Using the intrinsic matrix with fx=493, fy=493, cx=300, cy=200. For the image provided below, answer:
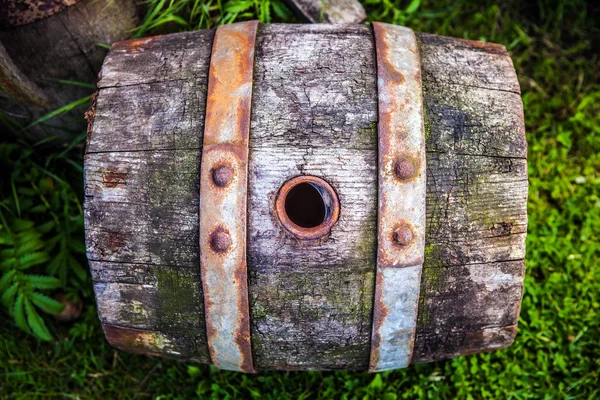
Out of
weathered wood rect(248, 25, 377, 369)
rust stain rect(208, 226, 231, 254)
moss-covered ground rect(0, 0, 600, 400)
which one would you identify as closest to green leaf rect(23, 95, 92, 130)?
moss-covered ground rect(0, 0, 600, 400)

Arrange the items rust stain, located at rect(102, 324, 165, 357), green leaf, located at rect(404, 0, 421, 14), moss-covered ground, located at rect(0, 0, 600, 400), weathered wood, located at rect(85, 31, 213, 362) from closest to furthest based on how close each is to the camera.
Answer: weathered wood, located at rect(85, 31, 213, 362)
rust stain, located at rect(102, 324, 165, 357)
moss-covered ground, located at rect(0, 0, 600, 400)
green leaf, located at rect(404, 0, 421, 14)

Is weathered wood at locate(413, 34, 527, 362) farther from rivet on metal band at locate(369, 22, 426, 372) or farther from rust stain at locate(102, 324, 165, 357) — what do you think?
rust stain at locate(102, 324, 165, 357)

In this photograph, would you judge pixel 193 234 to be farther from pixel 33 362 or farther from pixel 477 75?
pixel 33 362

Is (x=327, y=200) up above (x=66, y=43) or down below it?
below

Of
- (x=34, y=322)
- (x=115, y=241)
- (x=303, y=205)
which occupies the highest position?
(x=115, y=241)

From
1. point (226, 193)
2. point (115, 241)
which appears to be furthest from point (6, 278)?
point (226, 193)

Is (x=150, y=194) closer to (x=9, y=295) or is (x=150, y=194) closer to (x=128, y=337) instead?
(x=128, y=337)

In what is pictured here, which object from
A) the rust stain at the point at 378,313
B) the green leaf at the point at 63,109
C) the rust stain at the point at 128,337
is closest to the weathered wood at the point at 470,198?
the rust stain at the point at 378,313

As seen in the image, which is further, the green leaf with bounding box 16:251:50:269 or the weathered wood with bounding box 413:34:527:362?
the green leaf with bounding box 16:251:50:269
